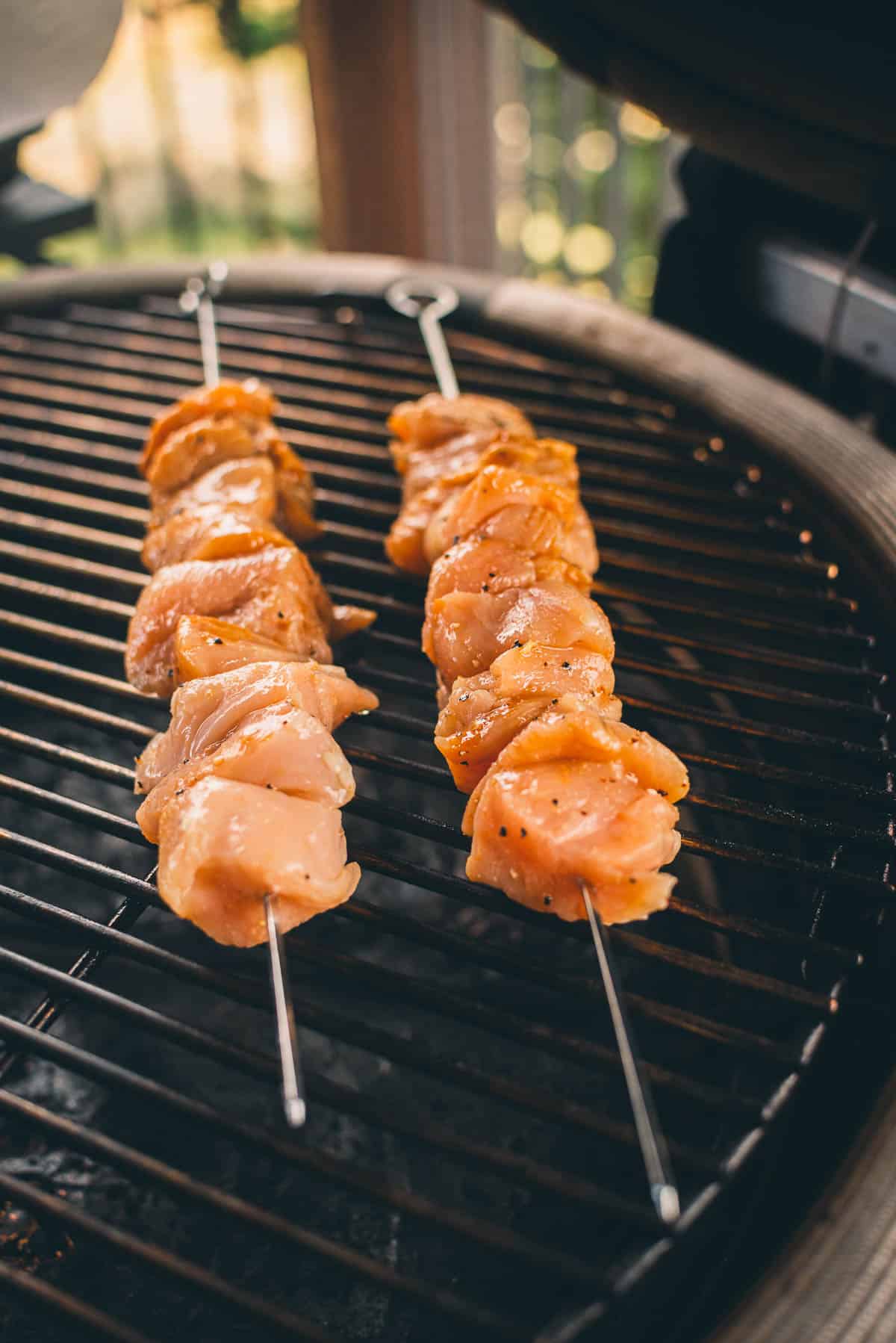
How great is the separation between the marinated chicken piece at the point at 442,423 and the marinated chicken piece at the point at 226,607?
0.61 meters

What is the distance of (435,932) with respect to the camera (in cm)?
178

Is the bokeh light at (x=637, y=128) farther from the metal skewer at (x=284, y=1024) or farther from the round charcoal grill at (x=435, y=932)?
the metal skewer at (x=284, y=1024)

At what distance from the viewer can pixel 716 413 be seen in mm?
2986

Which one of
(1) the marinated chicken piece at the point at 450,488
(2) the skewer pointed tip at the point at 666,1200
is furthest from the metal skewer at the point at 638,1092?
(1) the marinated chicken piece at the point at 450,488

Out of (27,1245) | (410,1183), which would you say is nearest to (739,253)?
(410,1183)

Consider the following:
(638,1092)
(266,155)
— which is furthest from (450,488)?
(266,155)

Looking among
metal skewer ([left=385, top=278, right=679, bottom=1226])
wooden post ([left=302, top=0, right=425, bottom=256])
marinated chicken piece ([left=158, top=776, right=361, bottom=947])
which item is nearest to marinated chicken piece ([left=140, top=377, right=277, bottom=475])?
marinated chicken piece ([left=158, top=776, right=361, bottom=947])

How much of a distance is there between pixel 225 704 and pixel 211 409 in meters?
1.16

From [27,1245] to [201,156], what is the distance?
26.3 feet

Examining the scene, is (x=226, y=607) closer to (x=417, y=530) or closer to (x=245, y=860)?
(x=417, y=530)

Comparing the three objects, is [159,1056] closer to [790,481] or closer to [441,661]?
[441,661]

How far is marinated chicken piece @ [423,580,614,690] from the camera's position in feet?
6.66

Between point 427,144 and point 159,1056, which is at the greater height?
point 427,144

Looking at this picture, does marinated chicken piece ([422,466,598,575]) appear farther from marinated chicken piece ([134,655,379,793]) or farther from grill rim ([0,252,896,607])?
grill rim ([0,252,896,607])
